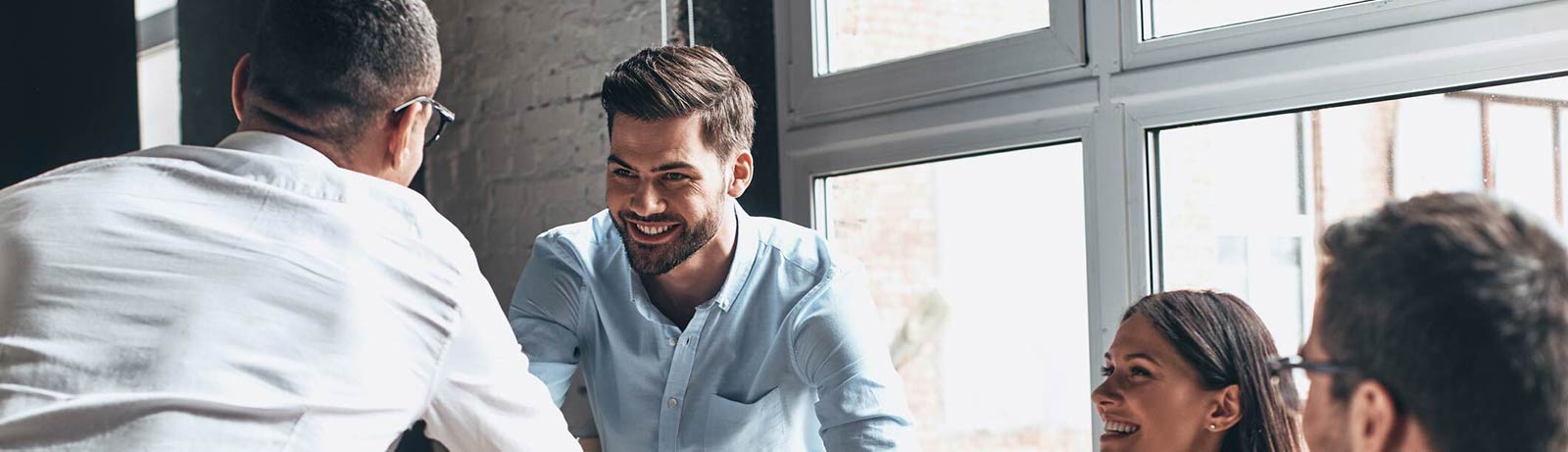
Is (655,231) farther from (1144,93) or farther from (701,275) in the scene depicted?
(1144,93)

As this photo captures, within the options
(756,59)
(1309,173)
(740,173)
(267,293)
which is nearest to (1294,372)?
(267,293)

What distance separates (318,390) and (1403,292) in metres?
0.91

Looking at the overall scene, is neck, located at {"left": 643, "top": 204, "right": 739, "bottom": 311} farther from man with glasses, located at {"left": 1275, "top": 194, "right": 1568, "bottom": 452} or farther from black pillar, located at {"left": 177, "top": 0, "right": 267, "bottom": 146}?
black pillar, located at {"left": 177, "top": 0, "right": 267, "bottom": 146}

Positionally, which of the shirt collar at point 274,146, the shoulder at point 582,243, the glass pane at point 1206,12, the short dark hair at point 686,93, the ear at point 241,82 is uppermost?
the glass pane at point 1206,12

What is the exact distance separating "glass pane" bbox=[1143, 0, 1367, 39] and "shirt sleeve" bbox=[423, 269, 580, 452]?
53.7 inches

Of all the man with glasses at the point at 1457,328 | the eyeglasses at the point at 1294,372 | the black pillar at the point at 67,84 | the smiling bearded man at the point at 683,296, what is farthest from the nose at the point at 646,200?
the black pillar at the point at 67,84

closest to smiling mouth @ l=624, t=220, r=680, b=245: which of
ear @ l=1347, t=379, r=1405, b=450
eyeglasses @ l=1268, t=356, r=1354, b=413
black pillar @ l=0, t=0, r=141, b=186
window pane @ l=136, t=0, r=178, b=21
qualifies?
eyeglasses @ l=1268, t=356, r=1354, b=413

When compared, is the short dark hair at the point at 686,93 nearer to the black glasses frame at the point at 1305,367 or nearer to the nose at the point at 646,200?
the nose at the point at 646,200

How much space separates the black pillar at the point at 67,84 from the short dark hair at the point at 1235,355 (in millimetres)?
2567

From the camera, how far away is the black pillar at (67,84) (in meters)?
3.28

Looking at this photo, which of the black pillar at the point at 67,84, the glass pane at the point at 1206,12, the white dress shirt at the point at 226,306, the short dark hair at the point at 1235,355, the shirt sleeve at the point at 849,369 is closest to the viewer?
the white dress shirt at the point at 226,306

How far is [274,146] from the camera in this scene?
55.6 inches

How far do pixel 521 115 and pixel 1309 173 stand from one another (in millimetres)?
2033

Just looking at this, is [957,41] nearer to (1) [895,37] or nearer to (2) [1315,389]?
(1) [895,37]
